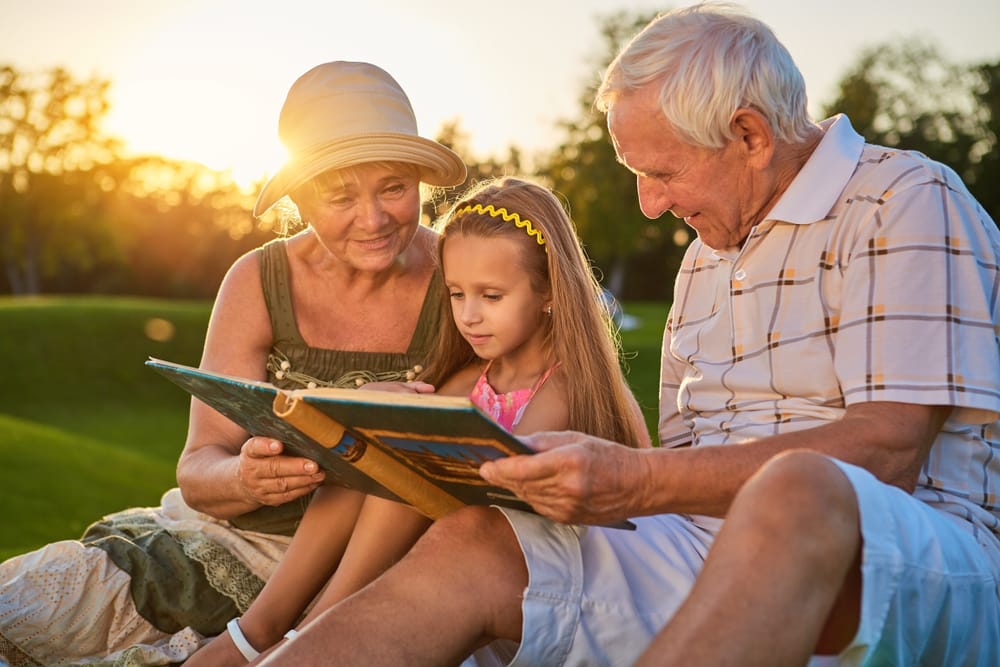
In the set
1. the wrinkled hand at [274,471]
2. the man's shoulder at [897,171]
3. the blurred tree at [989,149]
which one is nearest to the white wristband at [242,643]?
the wrinkled hand at [274,471]

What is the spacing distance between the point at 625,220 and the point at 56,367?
20.8 metres

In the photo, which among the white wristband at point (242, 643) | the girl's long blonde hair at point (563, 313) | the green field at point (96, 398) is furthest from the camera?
the green field at point (96, 398)

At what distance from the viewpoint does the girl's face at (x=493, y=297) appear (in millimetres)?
3137

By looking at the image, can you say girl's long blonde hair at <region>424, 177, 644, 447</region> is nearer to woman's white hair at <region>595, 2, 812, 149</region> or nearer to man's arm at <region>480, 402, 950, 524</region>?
woman's white hair at <region>595, 2, 812, 149</region>

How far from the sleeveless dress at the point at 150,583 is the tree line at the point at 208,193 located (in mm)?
30079

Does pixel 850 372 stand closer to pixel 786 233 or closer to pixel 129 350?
pixel 786 233

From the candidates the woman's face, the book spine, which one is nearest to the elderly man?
the book spine

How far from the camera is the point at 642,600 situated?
7.48 feet

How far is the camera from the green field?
22.1 ft

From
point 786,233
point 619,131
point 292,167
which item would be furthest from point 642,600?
point 292,167

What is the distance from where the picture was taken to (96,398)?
1456 centimetres

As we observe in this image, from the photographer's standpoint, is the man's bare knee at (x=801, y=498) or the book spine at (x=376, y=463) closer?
the man's bare knee at (x=801, y=498)

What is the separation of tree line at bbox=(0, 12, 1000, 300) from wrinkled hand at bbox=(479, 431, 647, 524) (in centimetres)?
3136

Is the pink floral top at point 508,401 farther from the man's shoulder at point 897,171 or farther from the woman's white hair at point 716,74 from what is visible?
the man's shoulder at point 897,171
